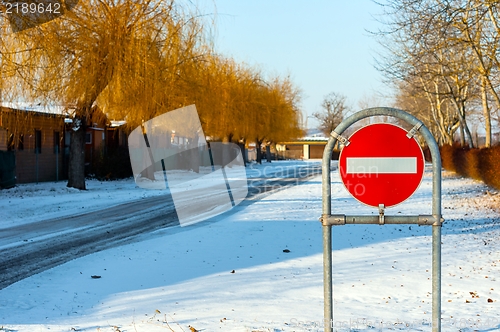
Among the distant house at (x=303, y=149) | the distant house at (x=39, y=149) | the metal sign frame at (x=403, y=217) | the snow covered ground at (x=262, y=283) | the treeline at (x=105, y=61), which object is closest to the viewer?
the metal sign frame at (x=403, y=217)

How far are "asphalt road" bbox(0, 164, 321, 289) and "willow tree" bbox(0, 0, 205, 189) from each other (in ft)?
15.5

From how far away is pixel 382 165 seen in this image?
3697 millimetres

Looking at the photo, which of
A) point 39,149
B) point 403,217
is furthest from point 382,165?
point 39,149

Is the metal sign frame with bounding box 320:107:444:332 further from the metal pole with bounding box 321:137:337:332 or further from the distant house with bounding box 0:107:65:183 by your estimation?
the distant house with bounding box 0:107:65:183

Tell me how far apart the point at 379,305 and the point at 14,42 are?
1535 cm

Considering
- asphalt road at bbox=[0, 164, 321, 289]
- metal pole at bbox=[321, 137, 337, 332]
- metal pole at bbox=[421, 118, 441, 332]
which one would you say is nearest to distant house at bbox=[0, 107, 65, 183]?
asphalt road at bbox=[0, 164, 321, 289]

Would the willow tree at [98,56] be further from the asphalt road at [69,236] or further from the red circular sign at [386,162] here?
the red circular sign at [386,162]

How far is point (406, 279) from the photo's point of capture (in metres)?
7.57

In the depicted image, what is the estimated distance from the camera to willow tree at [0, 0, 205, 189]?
60.7ft

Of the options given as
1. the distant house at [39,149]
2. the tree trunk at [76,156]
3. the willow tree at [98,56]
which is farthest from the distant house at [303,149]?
the willow tree at [98,56]

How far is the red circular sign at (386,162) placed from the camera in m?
3.68

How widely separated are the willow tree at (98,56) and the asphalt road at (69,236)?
4.74 meters

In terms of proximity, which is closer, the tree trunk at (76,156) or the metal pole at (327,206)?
the metal pole at (327,206)

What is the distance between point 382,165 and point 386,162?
3cm
